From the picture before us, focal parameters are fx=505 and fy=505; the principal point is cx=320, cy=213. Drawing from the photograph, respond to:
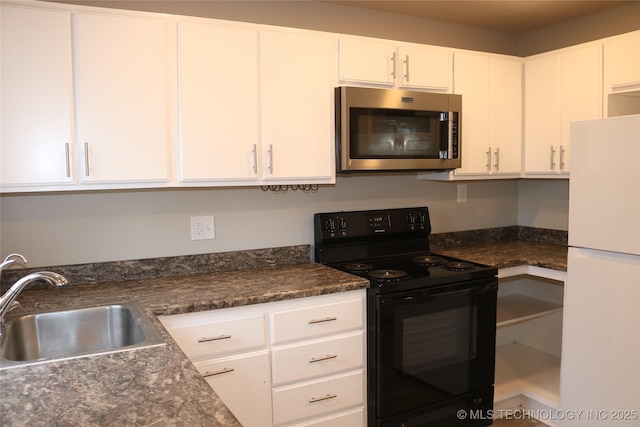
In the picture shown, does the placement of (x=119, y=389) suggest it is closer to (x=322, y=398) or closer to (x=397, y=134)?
(x=322, y=398)

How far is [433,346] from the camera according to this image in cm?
246

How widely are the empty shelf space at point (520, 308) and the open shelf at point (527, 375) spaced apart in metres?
0.33

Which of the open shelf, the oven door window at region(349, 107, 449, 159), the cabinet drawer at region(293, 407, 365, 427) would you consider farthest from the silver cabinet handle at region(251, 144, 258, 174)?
the open shelf

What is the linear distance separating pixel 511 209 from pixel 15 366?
10.5 feet

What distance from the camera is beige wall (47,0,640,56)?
2.52m

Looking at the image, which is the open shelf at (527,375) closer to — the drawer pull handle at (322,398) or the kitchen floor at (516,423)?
the kitchen floor at (516,423)

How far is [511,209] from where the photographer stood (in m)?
3.64

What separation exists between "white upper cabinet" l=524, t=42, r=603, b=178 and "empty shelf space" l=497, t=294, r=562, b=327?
87 cm

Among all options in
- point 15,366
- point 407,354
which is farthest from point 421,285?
point 15,366

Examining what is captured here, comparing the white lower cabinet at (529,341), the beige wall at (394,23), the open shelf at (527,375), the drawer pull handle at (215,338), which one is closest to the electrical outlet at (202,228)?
the drawer pull handle at (215,338)

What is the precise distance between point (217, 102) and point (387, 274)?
113cm

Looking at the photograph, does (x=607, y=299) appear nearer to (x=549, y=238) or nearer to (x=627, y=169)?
(x=627, y=169)

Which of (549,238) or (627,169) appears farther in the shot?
(549,238)

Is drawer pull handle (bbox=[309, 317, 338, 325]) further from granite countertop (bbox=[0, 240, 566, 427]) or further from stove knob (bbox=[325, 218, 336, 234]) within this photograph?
stove knob (bbox=[325, 218, 336, 234])
